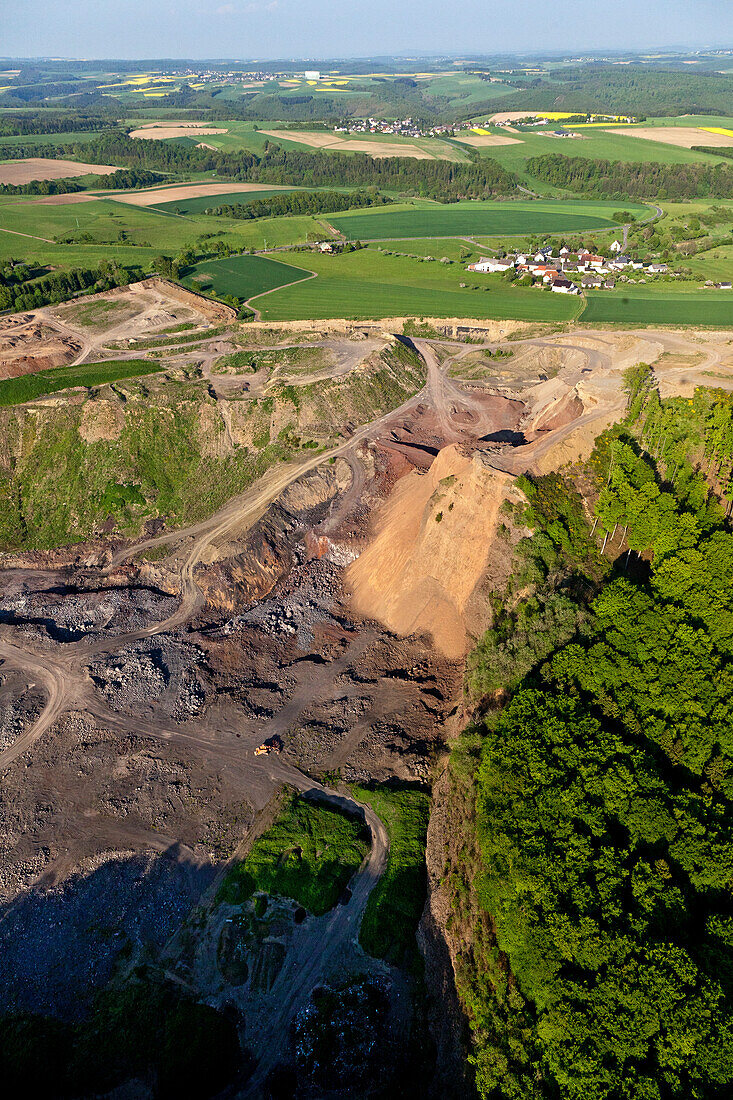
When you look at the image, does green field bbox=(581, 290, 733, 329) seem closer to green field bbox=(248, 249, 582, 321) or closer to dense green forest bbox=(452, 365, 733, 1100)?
green field bbox=(248, 249, 582, 321)

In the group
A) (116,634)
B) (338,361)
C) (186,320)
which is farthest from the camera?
(186,320)

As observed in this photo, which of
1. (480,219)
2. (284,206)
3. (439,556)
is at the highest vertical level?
(284,206)

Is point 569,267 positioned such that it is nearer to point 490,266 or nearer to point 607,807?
point 490,266

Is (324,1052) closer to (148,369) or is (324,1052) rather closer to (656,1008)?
(656,1008)

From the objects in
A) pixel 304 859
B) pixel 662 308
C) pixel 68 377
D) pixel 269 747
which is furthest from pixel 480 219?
pixel 304 859

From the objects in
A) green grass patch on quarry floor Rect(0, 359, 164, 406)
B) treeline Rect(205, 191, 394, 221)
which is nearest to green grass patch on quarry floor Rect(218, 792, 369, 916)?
green grass patch on quarry floor Rect(0, 359, 164, 406)

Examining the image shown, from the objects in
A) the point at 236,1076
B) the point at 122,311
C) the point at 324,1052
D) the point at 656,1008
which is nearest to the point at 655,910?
the point at 656,1008
